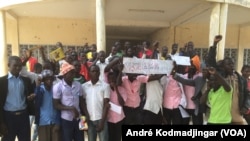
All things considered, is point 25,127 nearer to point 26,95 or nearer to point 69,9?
point 26,95

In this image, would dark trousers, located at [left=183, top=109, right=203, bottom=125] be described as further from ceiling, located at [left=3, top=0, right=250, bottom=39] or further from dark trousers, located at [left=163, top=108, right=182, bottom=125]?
ceiling, located at [left=3, top=0, right=250, bottom=39]

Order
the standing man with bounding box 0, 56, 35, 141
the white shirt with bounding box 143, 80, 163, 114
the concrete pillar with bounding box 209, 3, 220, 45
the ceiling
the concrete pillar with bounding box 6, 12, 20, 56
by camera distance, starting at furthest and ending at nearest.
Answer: the concrete pillar with bounding box 6, 12, 20, 56, the ceiling, the concrete pillar with bounding box 209, 3, 220, 45, the white shirt with bounding box 143, 80, 163, 114, the standing man with bounding box 0, 56, 35, 141

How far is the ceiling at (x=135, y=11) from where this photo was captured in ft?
21.5

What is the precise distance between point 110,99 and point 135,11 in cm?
453

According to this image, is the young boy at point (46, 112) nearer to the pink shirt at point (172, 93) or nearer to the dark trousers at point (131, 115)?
the dark trousers at point (131, 115)

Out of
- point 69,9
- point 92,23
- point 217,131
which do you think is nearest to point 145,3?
point 69,9

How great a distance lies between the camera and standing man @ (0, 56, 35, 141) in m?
3.29

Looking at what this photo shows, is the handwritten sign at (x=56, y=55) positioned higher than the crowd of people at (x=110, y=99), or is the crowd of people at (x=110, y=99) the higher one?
the handwritten sign at (x=56, y=55)

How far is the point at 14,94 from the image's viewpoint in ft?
11.0

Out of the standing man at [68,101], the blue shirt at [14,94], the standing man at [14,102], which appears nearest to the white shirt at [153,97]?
the standing man at [68,101]

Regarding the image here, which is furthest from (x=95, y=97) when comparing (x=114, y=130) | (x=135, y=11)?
(x=135, y=11)

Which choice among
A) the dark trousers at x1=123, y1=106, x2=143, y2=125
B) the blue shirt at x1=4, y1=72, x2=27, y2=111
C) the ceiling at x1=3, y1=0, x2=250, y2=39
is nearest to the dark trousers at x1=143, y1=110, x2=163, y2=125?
the dark trousers at x1=123, y1=106, x2=143, y2=125

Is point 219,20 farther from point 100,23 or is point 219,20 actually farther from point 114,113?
point 114,113

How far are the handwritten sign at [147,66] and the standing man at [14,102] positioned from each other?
140cm
